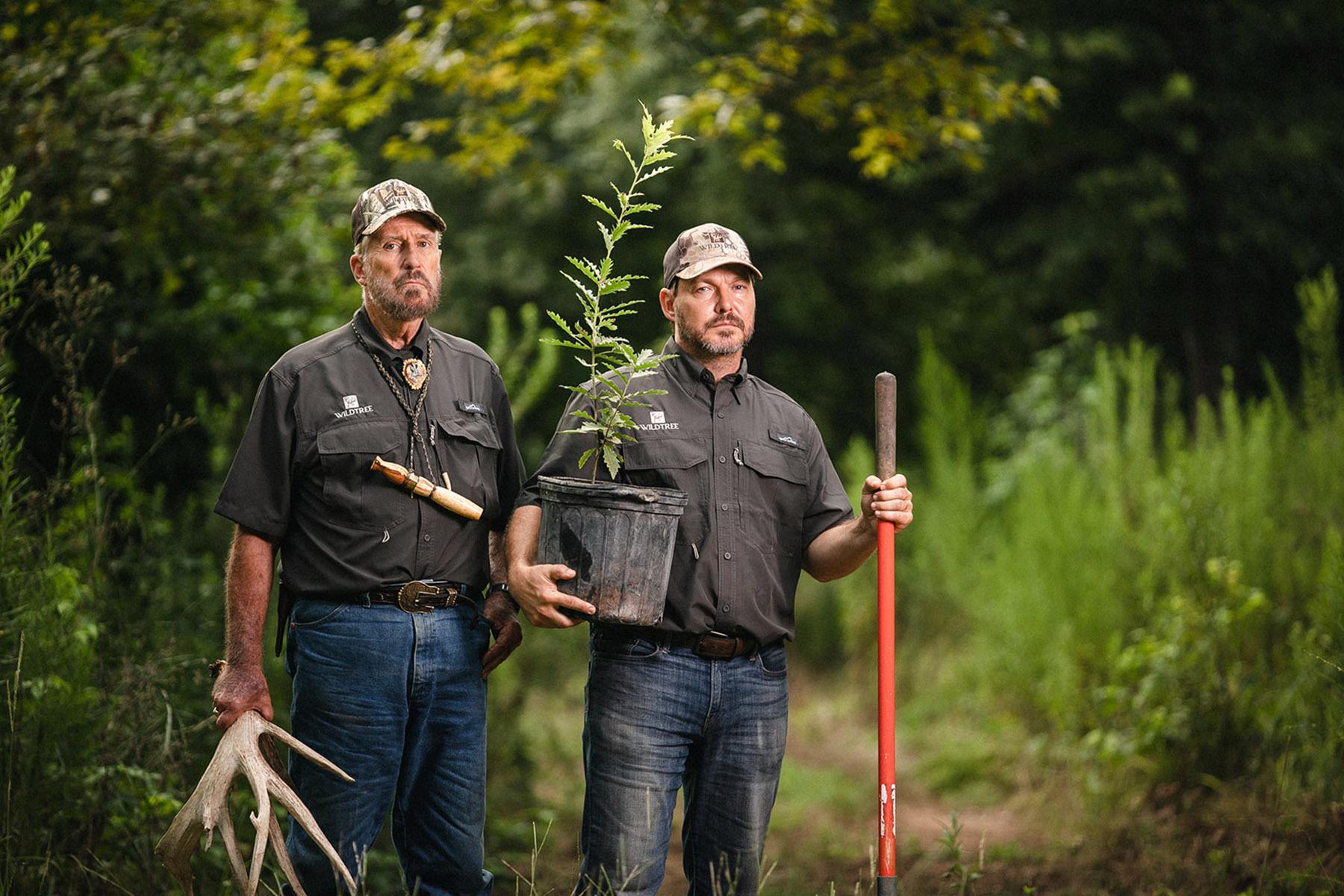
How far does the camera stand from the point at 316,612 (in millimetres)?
3295

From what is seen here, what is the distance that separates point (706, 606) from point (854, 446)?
7296mm

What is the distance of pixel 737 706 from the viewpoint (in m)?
3.39

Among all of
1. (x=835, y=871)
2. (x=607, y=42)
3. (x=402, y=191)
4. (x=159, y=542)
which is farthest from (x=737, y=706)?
(x=607, y=42)

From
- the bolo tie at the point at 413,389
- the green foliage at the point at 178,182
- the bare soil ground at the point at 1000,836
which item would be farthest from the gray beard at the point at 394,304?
the green foliage at the point at 178,182

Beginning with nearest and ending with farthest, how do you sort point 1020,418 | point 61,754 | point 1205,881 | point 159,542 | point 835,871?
point 61,754
point 1205,881
point 159,542
point 835,871
point 1020,418

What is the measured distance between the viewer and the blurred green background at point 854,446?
4324 millimetres

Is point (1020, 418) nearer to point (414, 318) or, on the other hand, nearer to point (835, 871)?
point (835, 871)

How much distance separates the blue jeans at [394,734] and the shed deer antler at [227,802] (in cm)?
12

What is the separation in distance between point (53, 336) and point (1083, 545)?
5.20m

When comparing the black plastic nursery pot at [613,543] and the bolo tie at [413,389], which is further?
the bolo tie at [413,389]

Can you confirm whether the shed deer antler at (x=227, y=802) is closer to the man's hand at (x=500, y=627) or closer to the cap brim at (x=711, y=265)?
the man's hand at (x=500, y=627)

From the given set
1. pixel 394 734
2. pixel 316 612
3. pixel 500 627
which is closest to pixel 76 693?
pixel 316 612

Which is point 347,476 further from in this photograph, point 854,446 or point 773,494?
point 854,446

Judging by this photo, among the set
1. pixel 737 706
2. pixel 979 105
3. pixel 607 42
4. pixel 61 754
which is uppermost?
pixel 607 42
